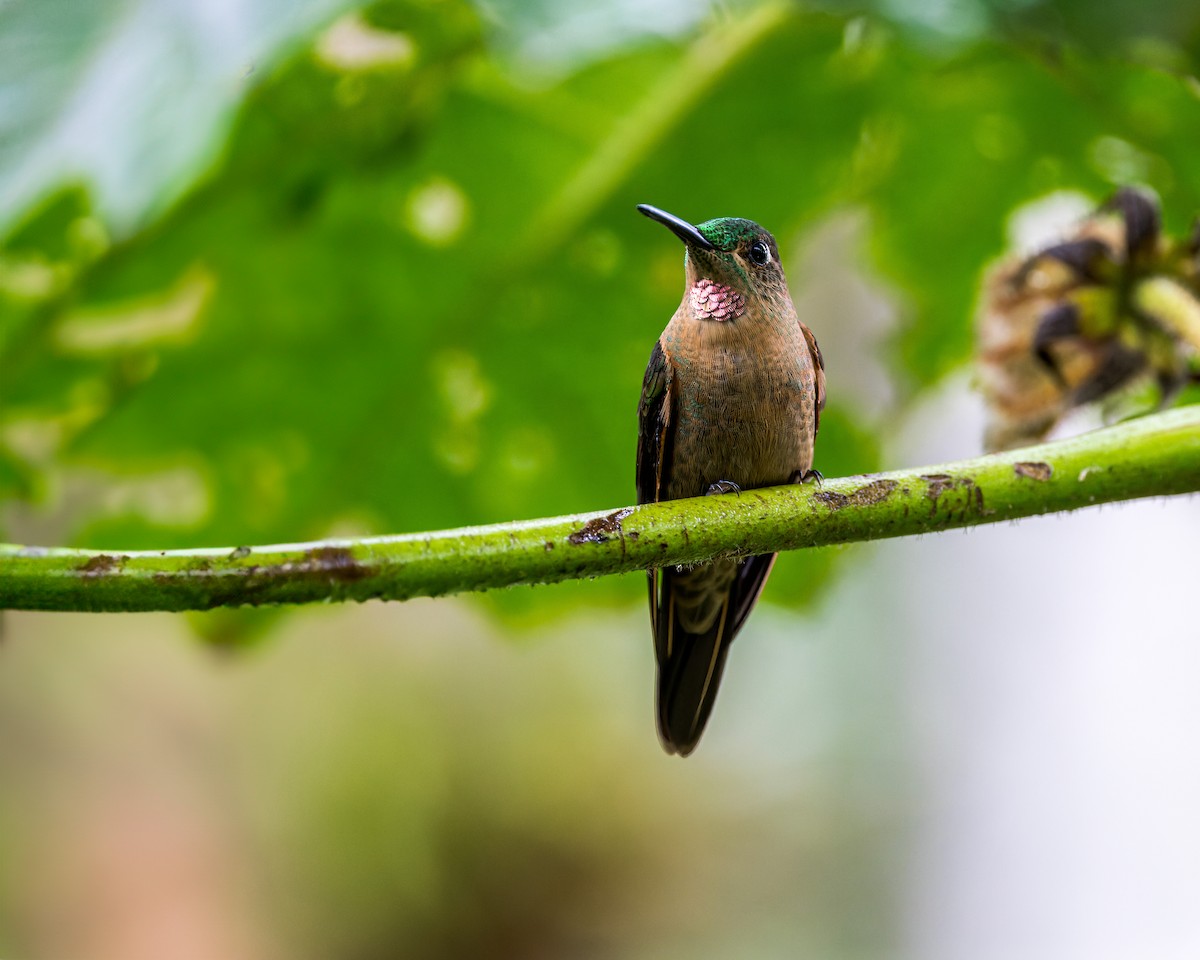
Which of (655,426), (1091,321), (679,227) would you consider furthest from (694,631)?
(1091,321)

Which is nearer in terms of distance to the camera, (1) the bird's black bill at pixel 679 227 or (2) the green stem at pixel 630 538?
(2) the green stem at pixel 630 538

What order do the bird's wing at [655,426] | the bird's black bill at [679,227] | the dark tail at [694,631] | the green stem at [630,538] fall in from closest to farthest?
the green stem at [630,538]
the bird's black bill at [679,227]
the dark tail at [694,631]
the bird's wing at [655,426]

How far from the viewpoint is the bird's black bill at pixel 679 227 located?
143 cm

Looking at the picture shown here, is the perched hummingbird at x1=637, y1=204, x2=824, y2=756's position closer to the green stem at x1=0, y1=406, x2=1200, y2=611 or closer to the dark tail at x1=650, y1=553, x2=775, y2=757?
the dark tail at x1=650, y1=553, x2=775, y2=757

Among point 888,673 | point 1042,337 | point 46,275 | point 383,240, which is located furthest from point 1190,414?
point 888,673

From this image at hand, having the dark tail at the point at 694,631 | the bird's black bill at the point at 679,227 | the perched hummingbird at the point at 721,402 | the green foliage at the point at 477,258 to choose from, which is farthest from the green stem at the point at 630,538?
the green foliage at the point at 477,258

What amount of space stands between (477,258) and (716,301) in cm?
126

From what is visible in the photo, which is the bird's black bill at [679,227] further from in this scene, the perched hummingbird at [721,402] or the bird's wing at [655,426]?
the bird's wing at [655,426]

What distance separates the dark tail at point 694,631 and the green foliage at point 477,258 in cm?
89

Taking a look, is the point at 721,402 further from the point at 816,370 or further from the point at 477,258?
the point at 477,258

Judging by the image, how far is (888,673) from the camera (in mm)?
6805

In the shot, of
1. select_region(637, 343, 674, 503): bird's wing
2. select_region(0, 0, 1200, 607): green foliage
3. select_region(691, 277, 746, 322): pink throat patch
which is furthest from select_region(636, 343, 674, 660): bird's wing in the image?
select_region(0, 0, 1200, 607): green foliage

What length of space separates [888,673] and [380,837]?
2.76 meters

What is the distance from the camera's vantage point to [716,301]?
196 centimetres
